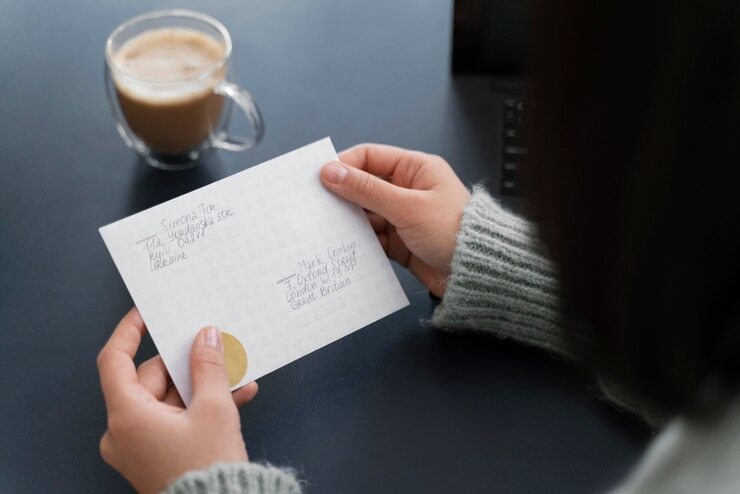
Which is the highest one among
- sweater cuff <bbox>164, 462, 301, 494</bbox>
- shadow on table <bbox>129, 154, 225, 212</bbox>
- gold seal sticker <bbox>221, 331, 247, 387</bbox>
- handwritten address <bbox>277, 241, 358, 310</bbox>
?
shadow on table <bbox>129, 154, 225, 212</bbox>

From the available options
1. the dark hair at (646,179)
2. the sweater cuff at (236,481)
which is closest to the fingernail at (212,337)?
the sweater cuff at (236,481)

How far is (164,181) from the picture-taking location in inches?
38.5

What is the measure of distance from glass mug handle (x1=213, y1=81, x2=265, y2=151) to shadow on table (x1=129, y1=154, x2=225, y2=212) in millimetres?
21

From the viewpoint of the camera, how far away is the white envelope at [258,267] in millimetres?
810

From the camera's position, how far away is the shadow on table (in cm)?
96

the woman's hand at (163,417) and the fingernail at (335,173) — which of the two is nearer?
the woman's hand at (163,417)

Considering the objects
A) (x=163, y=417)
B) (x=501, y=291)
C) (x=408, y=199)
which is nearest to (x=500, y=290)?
(x=501, y=291)

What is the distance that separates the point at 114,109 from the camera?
97 centimetres

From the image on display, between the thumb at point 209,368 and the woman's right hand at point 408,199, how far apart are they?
198mm

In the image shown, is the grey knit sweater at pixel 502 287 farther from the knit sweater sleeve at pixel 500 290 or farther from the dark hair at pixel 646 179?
the dark hair at pixel 646 179

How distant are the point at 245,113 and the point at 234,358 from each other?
354 millimetres

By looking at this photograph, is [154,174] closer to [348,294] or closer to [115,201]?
[115,201]

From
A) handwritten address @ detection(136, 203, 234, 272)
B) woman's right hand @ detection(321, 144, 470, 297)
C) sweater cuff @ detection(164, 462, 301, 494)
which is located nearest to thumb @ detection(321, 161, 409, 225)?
woman's right hand @ detection(321, 144, 470, 297)

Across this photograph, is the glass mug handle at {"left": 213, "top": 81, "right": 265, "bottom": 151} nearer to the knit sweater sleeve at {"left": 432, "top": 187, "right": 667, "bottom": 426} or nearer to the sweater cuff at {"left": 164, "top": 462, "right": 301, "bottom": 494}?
the knit sweater sleeve at {"left": 432, "top": 187, "right": 667, "bottom": 426}
